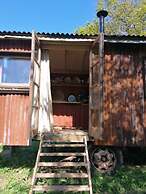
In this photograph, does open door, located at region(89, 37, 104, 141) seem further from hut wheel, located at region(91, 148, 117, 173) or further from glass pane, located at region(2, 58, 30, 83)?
glass pane, located at region(2, 58, 30, 83)

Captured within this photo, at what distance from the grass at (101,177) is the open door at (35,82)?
1327 mm

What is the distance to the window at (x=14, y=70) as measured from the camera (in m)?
9.14

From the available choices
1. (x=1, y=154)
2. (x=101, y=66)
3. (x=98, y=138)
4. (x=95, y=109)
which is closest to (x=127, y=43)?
(x=101, y=66)

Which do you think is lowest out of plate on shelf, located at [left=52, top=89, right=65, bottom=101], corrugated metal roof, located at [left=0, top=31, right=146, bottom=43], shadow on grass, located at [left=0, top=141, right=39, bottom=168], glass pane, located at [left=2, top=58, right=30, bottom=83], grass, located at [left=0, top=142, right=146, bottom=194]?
grass, located at [left=0, top=142, right=146, bottom=194]

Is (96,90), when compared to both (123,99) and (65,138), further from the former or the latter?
(65,138)

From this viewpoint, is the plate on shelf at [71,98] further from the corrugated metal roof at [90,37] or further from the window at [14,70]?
the corrugated metal roof at [90,37]

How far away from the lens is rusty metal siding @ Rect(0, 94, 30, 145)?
8.88 m

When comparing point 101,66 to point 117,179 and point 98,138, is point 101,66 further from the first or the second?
point 117,179

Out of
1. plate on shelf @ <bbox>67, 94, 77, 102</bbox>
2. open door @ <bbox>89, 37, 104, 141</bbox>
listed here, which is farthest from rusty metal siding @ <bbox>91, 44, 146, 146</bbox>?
plate on shelf @ <bbox>67, 94, 77, 102</bbox>

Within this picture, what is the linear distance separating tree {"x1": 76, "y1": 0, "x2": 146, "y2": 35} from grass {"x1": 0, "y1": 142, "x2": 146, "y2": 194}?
1888 centimetres

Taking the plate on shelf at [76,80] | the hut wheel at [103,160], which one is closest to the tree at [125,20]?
the plate on shelf at [76,80]

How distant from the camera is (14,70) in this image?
920cm

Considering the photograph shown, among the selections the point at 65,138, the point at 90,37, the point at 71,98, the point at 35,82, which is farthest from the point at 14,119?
the point at 71,98

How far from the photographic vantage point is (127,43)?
367 inches
